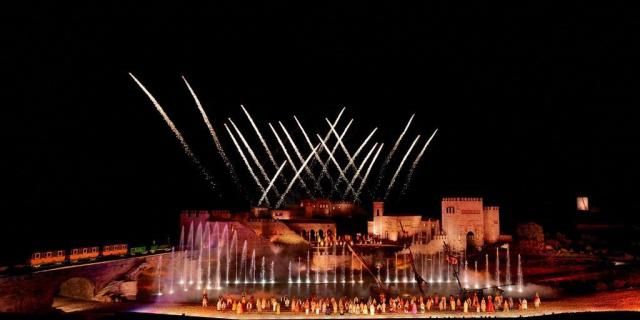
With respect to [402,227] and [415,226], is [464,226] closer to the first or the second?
[415,226]

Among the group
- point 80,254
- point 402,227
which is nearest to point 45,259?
point 80,254

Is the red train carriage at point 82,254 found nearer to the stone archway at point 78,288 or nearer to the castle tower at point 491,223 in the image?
the stone archway at point 78,288

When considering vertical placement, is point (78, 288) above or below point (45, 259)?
below

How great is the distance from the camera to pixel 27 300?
933 inches

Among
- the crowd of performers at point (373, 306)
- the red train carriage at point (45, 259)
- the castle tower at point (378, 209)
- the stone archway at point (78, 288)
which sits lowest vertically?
the crowd of performers at point (373, 306)

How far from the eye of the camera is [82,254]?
2858 centimetres

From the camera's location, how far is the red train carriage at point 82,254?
91.8 ft

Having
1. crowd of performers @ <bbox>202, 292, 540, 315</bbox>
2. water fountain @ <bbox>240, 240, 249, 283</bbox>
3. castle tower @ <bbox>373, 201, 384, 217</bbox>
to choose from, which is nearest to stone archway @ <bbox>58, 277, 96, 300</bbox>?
crowd of performers @ <bbox>202, 292, 540, 315</bbox>

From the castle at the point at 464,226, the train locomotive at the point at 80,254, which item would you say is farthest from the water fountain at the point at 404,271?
the train locomotive at the point at 80,254

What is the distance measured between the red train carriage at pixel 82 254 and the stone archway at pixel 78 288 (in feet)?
3.33

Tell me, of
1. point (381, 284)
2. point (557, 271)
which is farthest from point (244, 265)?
point (557, 271)

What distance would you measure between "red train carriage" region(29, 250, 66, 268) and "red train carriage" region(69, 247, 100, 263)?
0.52 m

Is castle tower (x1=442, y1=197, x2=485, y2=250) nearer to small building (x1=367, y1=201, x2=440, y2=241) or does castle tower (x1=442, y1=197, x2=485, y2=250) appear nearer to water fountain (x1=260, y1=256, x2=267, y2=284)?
small building (x1=367, y1=201, x2=440, y2=241)

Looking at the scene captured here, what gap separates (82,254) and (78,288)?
170 centimetres
